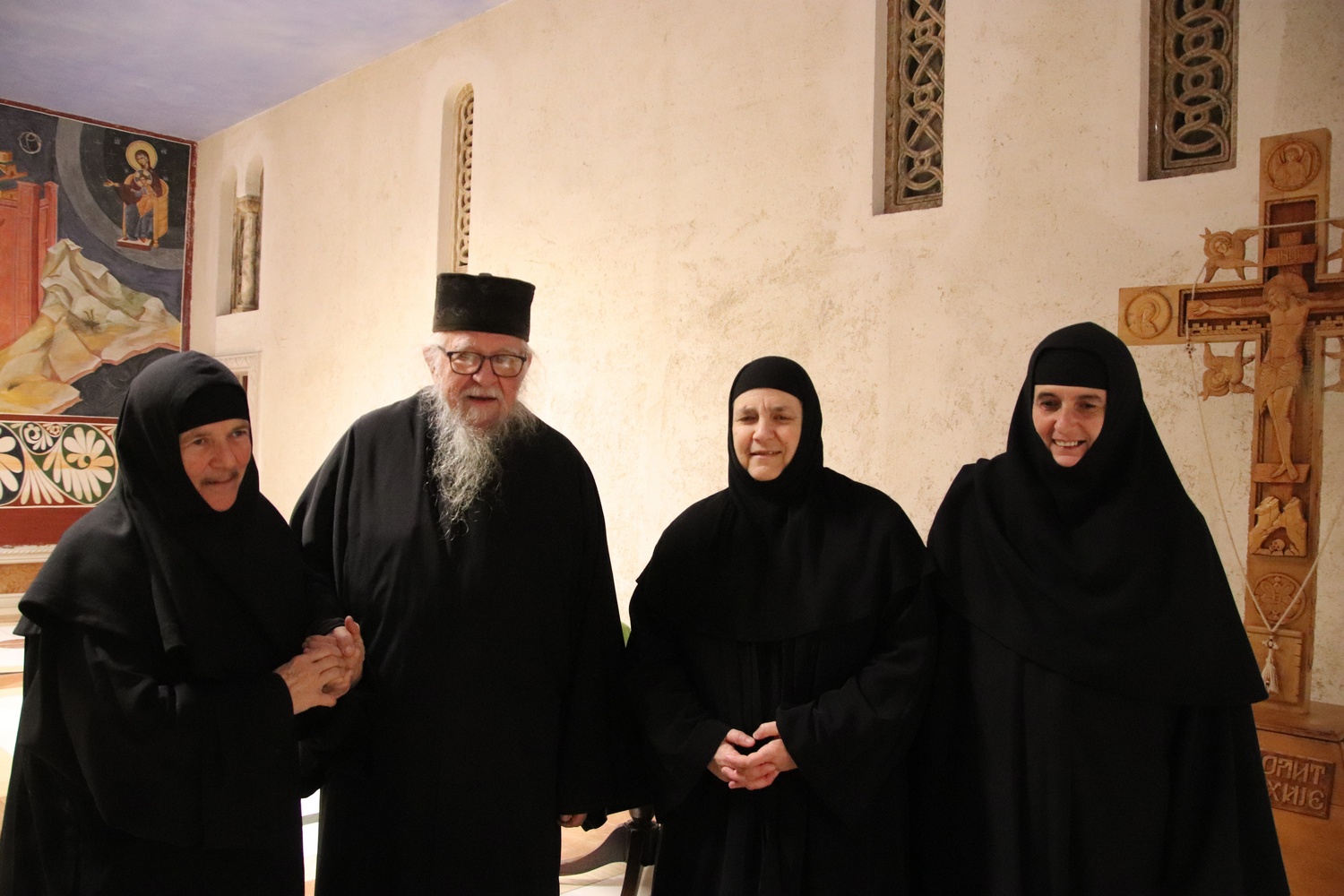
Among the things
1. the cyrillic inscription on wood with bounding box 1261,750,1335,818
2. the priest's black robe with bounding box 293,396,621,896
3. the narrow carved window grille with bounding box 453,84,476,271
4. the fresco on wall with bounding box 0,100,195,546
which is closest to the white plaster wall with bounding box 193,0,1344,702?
the narrow carved window grille with bounding box 453,84,476,271

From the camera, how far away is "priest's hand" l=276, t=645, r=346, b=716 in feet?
6.68

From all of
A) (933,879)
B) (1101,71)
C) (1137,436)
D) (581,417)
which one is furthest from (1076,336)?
(581,417)

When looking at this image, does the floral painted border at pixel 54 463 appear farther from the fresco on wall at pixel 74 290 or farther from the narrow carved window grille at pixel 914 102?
the narrow carved window grille at pixel 914 102

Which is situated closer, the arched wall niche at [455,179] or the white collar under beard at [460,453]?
the white collar under beard at [460,453]

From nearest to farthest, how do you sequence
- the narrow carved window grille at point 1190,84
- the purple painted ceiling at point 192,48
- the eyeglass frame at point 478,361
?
1. the eyeglass frame at point 478,361
2. the narrow carved window grille at point 1190,84
3. the purple painted ceiling at point 192,48

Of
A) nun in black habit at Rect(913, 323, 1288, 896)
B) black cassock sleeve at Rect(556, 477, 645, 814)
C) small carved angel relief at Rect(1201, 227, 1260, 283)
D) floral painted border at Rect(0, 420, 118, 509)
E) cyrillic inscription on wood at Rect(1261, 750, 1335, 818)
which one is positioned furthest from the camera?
floral painted border at Rect(0, 420, 118, 509)

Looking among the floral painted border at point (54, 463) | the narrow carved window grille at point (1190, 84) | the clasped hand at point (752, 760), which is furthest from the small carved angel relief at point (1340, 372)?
the floral painted border at point (54, 463)

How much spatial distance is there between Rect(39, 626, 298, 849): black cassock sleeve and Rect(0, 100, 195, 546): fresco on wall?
9.32 m

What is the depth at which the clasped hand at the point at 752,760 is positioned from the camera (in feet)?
7.19

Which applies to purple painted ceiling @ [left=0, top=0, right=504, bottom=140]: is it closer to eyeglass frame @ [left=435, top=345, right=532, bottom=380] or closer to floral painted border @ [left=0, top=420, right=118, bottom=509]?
floral painted border @ [left=0, top=420, right=118, bottom=509]

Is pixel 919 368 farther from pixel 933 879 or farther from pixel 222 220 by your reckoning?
pixel 222 220

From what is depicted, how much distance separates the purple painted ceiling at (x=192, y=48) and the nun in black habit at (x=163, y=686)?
6.03 metres

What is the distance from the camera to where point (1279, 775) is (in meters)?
3.02

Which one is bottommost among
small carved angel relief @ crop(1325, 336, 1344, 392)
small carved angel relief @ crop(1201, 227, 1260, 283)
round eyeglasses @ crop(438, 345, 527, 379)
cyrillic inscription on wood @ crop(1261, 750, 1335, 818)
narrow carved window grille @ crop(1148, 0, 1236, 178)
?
cyrillic inscription on wood @ crop(1261, 750, 1335, 818)
